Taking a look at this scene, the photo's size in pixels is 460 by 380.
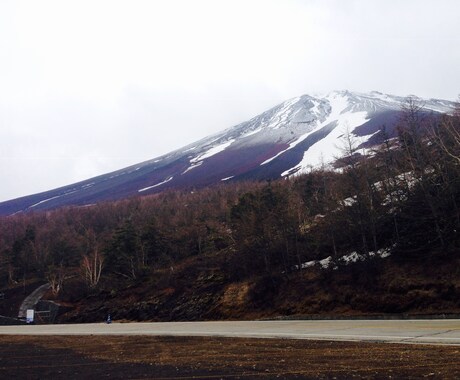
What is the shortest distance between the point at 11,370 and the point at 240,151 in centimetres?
13597

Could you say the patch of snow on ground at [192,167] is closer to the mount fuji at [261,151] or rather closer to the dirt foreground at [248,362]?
the mount fuji at [261,151]

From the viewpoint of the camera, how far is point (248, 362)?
10445 millimetres

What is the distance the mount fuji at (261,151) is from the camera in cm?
11806

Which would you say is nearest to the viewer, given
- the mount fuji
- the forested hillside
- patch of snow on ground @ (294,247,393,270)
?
the forested hillside

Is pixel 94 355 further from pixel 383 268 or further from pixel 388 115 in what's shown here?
pixel 388 115

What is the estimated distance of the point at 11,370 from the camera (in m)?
11.0

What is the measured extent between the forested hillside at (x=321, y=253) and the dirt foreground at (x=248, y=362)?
10.4m

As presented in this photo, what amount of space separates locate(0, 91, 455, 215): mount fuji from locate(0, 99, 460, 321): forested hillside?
56952mm

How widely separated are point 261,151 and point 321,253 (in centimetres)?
10708

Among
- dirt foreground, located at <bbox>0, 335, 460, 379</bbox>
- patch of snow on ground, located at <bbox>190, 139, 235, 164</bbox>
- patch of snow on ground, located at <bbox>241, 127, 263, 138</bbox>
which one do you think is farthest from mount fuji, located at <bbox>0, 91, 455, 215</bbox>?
dirt foreground, located at <bbox>0, 335, 460, 379</bbox>

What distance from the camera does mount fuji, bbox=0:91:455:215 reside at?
11806 centimetres

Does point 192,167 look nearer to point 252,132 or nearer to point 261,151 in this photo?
point 261,151

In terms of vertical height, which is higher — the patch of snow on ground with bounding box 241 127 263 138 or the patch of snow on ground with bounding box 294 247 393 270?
the patch of snow on ground with bounding box 241 127 263 138

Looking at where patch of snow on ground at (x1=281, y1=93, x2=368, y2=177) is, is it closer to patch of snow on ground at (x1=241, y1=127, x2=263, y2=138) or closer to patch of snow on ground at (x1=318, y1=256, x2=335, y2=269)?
patch of snow on ground at (x1=241, y1=127, x2=263, y2=138)
